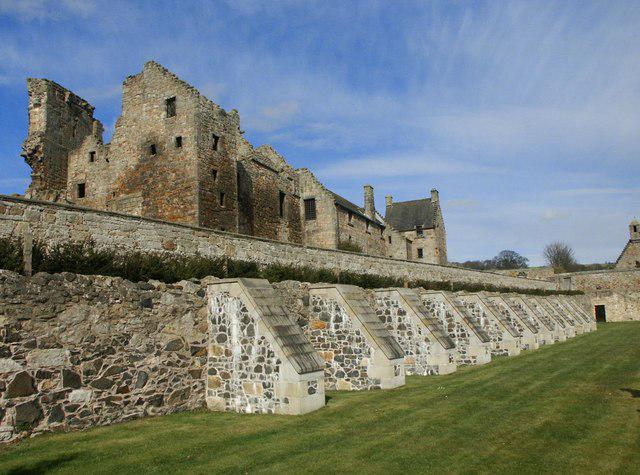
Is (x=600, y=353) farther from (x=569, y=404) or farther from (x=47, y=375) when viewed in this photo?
(x=47, y=375)

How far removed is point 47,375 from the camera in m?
8.19

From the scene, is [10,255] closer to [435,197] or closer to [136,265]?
[136,265]

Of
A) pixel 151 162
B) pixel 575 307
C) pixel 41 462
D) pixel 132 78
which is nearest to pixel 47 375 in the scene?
pixel 41 462

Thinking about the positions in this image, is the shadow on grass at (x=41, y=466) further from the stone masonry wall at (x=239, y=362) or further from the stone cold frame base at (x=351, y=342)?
the stone cold frame base at (x=351, y=342)

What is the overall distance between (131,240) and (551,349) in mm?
19848

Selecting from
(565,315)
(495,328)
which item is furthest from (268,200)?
(565,315)

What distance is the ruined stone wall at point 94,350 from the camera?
787cm

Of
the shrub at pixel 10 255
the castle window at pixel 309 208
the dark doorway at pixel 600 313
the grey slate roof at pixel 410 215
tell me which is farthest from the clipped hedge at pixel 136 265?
the dark doorway at pixel 600 313

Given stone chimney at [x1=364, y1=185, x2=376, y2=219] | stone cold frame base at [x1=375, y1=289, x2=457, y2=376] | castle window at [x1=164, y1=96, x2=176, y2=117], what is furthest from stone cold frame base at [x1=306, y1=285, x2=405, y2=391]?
stone chimney at [x1=364, y1=185, x2=376, y2=219]

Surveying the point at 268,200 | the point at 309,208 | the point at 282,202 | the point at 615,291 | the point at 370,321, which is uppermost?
the point at 309,208

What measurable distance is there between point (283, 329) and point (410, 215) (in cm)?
4923

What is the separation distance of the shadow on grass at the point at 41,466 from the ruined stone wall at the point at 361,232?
27593 millimetres

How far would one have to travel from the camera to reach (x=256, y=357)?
1002 cm

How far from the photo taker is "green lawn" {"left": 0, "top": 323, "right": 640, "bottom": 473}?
265 inches
